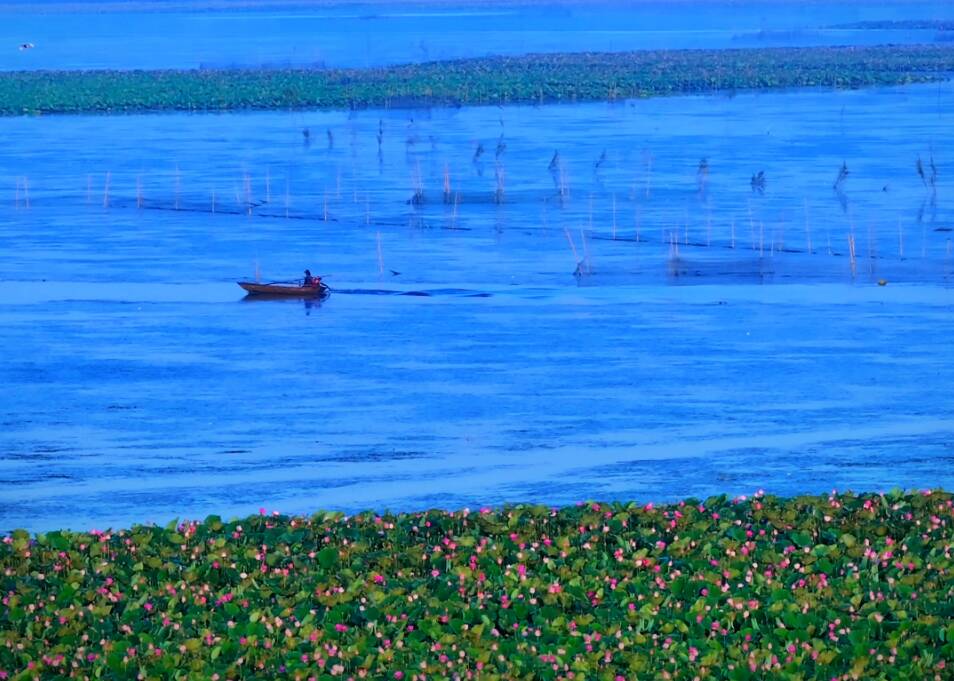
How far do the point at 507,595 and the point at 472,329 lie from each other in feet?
56.9

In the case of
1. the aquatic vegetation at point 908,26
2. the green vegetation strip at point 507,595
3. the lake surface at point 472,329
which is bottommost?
the lake surface at point 472,329

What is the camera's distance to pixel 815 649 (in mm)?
11336

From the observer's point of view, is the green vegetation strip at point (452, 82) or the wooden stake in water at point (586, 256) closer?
the wooden stake in water at point (586, 256)

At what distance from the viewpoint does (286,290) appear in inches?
1297

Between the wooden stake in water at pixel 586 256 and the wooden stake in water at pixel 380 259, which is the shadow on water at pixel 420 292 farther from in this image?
the wooden stake in water at pixel 586 256

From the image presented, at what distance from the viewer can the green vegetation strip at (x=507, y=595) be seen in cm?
1127

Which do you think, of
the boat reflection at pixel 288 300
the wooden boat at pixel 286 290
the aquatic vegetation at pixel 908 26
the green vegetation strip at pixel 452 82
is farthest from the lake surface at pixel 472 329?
the aquatic vegetation at pixel 908 26

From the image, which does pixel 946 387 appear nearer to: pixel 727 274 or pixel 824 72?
pixel 727 274

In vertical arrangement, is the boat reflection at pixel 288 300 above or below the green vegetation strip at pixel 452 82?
below

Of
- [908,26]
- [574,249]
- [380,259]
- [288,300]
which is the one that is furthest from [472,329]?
[908,26]

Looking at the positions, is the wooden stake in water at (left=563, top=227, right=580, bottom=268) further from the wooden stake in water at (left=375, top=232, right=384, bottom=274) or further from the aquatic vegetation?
the aquatic vegetation

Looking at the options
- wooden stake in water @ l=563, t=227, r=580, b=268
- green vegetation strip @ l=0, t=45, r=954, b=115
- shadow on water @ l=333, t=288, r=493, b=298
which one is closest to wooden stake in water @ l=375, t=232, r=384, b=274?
shadow on water @ l=333, t=288, r=493, b=298

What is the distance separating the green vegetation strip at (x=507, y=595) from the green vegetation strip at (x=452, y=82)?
66.7m

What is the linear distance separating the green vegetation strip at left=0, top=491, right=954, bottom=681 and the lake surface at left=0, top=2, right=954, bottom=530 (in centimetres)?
506
